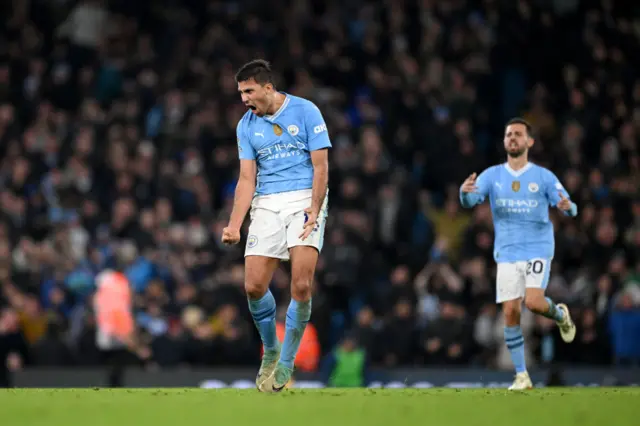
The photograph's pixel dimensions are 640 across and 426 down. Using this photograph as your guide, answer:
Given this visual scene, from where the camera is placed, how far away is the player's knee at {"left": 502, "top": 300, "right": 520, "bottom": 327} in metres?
12.9

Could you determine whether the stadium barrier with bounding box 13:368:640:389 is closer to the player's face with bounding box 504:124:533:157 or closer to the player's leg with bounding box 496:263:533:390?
the player's leg with bounding box 496:263:533:390

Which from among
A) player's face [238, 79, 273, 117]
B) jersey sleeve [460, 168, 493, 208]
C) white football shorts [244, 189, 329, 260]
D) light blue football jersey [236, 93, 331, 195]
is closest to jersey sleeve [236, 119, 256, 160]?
light blue football jersey [236, 93, 331, 195]

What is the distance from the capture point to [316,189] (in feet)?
34.1

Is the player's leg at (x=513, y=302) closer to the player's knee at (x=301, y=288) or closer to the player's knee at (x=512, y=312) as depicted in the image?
the player's knee at (x=512, y=312)

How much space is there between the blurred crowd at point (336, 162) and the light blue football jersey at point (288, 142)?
8.16 metres

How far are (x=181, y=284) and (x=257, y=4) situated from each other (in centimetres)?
789

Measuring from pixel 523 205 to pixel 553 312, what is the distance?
118cm

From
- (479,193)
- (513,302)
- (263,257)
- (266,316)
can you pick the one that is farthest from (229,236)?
(513,302)

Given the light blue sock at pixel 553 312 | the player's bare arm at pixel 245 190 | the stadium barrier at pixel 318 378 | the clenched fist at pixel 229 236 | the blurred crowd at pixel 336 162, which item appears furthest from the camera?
the blurred crowd at pixel 336 162

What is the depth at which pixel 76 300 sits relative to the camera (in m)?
Result: 19.3

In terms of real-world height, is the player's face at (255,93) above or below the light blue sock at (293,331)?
above

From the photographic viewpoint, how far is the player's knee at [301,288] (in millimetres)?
10344

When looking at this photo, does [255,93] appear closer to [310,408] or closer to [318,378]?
[310,408]

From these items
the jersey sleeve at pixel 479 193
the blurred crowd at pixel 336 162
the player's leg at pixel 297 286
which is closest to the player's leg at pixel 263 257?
the player's leg at pixel 297 286
